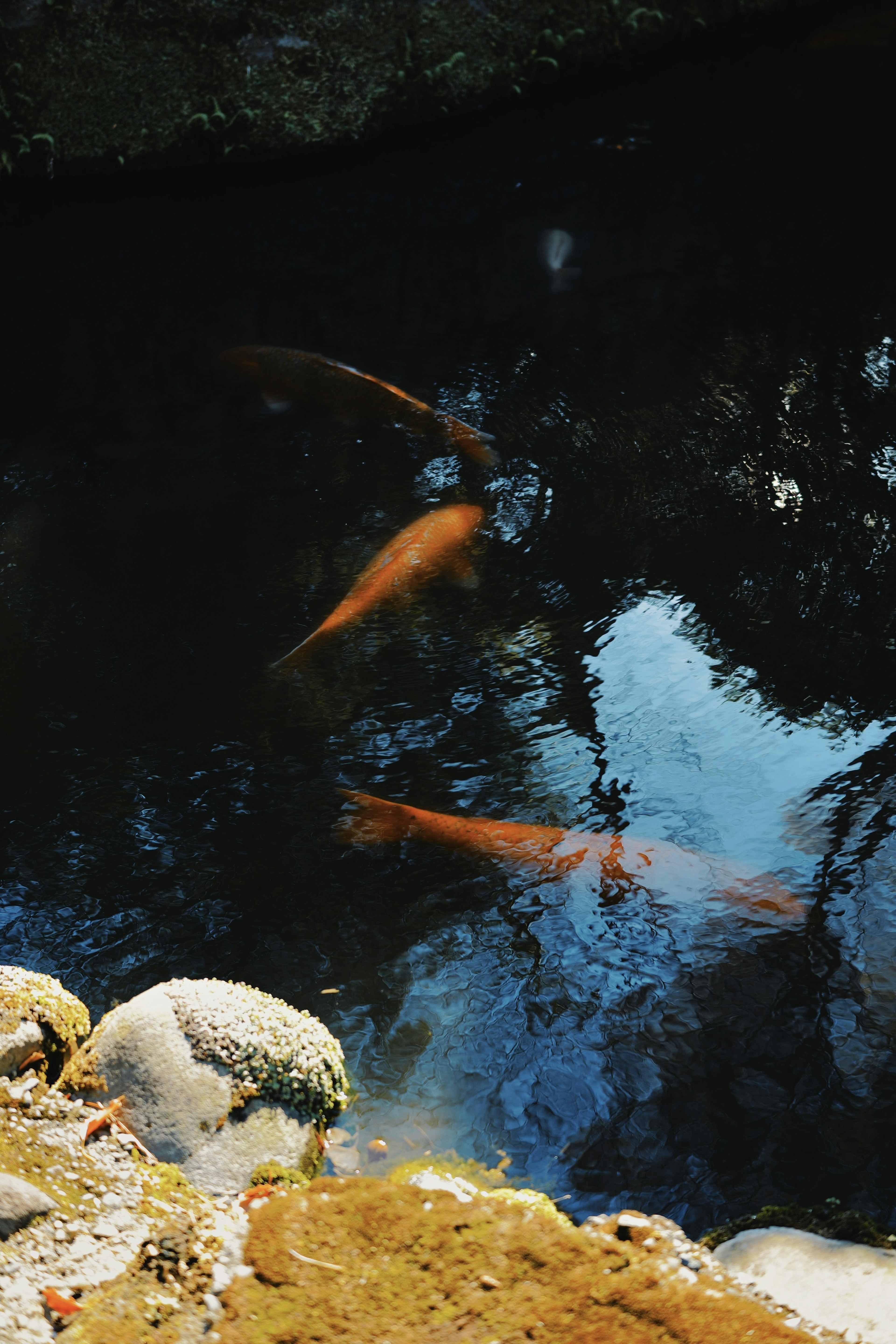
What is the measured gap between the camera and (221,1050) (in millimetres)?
3543

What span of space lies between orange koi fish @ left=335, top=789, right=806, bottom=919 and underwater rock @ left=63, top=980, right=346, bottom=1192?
3.81 ft

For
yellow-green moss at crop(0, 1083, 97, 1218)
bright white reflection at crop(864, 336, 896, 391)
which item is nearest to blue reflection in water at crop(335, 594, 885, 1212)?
yellow-green moss at crop(0, 1083, 97, 1218)

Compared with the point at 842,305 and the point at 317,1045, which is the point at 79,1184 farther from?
the point at 842,305

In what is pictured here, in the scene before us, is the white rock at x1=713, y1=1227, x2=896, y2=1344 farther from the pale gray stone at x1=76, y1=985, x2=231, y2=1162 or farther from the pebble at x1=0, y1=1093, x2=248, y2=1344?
the pale gray stone at x1=76, y1=985, x2=231, y2=1162

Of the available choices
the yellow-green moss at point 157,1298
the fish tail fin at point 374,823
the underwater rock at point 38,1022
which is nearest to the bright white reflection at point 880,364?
the fish tail fin at point 374,823

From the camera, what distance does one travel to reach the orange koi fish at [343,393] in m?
7.43

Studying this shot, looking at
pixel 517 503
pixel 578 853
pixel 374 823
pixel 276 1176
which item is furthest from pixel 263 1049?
pixel 517 503

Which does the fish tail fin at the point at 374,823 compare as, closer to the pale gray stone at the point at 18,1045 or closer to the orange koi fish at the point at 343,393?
the pale gray stone at the point at 18,1045

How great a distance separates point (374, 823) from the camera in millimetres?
4746

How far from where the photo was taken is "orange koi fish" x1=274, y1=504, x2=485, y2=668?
5926 millimetres

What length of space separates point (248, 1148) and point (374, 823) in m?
1.65

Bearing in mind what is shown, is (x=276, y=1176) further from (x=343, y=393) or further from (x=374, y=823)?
(x=343, y=393)

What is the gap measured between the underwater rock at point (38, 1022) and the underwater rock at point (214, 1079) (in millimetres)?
120

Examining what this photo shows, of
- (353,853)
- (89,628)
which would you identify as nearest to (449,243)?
(89,628)
